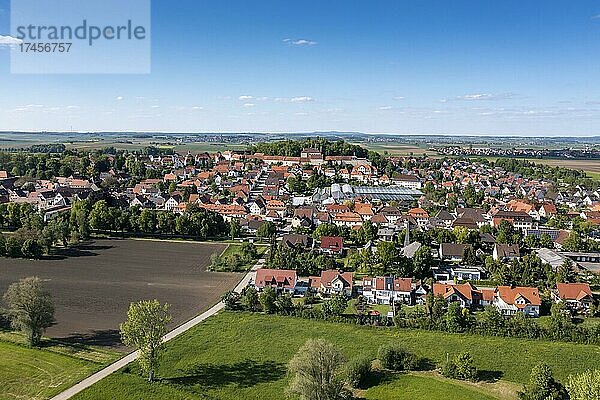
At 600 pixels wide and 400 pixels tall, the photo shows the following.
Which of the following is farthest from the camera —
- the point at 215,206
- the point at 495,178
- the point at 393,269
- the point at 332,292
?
the point at 495,178

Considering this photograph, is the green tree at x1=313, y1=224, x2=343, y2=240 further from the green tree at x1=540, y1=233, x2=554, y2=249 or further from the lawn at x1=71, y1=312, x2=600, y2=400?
the lawn at x1=71, y1=312, x2=600, y2=400

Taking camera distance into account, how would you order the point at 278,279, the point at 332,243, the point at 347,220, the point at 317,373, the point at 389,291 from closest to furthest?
the point at 317,373 < the point at 389,291 < the point at 278,279 < the point at 332,243 < the point at 347,220

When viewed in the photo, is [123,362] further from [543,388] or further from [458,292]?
[458,292]

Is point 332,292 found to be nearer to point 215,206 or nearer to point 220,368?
point 220,368

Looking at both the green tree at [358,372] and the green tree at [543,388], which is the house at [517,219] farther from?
the green tree at [358,372]

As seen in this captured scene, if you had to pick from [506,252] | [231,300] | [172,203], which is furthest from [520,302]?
[172,203]

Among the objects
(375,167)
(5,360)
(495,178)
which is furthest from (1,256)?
(495,178)

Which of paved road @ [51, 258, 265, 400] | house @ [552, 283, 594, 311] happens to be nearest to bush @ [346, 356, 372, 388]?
paved road @ [51, 258, 265, 400]
